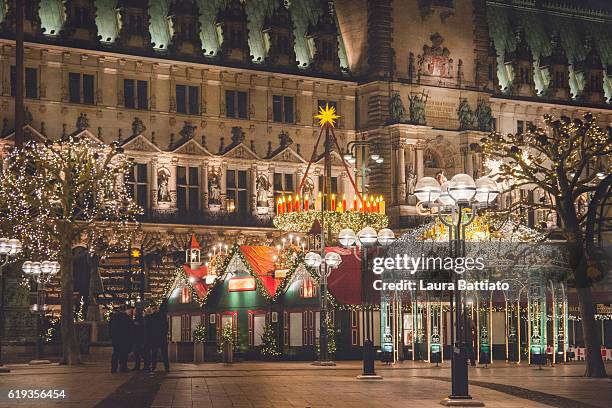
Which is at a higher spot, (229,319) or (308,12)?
(308,12)

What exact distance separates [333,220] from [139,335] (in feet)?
46.4

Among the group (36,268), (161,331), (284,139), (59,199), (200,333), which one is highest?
(284,139)

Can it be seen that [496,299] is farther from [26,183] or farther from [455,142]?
[455,142]

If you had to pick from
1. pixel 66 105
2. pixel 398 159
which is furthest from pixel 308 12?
pixel 66 105

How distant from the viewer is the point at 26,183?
59.1 metres

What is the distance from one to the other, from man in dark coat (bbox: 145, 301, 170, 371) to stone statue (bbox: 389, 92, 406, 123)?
143 ft

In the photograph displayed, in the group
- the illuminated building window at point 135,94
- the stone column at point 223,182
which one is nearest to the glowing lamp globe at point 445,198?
the illuminated building window at point 135,94

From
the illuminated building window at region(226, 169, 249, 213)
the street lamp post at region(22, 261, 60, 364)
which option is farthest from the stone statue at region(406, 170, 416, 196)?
the street lamp post at region(22, 261, 60, 364)

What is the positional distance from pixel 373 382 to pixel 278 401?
29.7 ft

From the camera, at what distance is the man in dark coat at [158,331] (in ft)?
153

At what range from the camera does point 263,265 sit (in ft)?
207

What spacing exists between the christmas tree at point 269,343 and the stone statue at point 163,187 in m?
21.8

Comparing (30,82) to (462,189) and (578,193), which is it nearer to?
(578,193)

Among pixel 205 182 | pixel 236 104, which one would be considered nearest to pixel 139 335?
pixel 205 182
